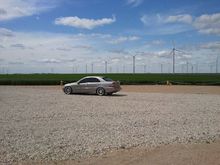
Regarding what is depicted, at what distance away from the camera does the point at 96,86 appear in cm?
2786

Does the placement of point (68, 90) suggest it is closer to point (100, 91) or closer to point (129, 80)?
point (100, 91)

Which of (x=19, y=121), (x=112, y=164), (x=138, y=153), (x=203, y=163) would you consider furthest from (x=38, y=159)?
(x=19, y=121)

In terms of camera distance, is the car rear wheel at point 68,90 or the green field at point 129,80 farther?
the green field at point 129,80

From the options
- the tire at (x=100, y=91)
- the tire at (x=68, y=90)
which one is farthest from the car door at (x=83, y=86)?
the tire at (x=100, y=91)

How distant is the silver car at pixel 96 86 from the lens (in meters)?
27.5

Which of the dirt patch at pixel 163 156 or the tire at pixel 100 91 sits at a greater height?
the tire at pixel 100 91

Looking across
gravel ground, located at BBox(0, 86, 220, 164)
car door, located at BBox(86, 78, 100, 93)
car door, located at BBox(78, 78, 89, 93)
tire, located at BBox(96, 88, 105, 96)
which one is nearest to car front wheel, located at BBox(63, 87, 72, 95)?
car door, located at BBox(78, 78, 89, 93)

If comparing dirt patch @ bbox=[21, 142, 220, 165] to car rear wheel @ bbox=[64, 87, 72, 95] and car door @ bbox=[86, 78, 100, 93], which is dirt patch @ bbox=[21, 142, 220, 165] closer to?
car door @ bbox=[86, 78, 100, 93]

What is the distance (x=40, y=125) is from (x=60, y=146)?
323 cm

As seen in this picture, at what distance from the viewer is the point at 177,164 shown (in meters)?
6.94

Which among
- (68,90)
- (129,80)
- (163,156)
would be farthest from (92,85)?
(129,80)

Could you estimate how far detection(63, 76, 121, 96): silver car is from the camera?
27.5 meters

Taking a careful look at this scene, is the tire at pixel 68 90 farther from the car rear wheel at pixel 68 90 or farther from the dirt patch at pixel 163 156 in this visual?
the dirt patch at pixel 163 156

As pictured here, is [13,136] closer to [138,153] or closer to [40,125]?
[40,125]
